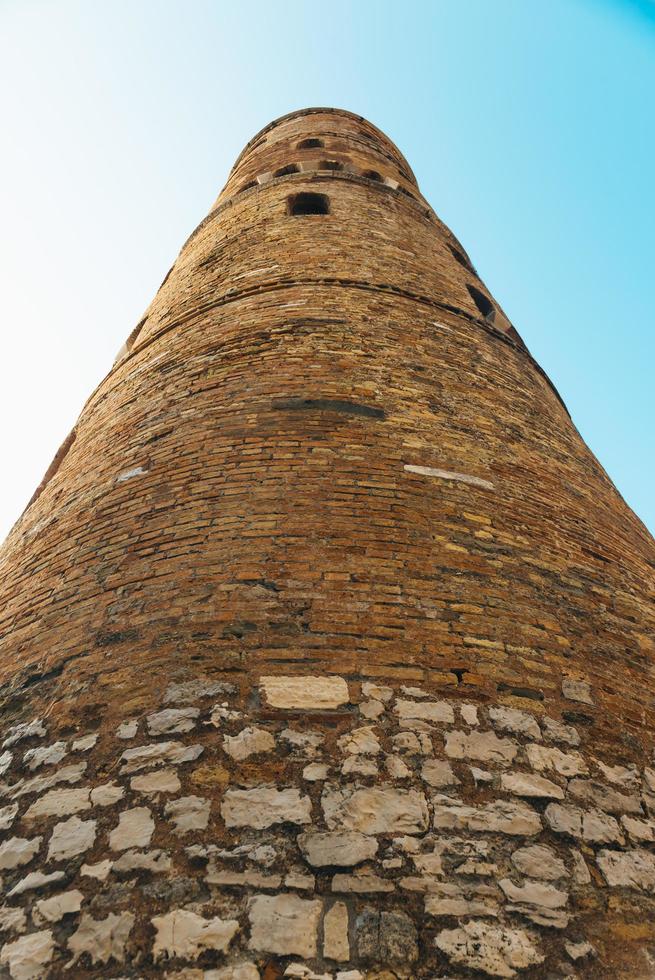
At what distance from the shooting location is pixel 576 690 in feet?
10.0

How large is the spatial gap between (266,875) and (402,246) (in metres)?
6.38

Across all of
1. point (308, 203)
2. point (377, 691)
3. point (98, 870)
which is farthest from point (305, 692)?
point (308, 203)

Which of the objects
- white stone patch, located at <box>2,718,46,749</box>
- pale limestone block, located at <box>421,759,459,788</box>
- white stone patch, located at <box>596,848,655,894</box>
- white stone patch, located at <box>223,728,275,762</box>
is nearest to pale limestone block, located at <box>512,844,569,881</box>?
white stone patch, located at <box>596,848,655,894</box>

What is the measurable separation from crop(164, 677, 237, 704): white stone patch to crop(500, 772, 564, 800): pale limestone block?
1047mm

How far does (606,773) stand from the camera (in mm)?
2736

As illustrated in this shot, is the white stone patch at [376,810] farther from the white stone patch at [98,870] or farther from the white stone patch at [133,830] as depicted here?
the white stone patch at [98,870]

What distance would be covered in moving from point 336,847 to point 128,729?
916 millimetres

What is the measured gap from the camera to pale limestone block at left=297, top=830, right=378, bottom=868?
88.7 inches

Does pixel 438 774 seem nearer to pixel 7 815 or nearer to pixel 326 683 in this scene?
pixel 326 683

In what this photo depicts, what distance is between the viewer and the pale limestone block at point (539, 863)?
231 cm

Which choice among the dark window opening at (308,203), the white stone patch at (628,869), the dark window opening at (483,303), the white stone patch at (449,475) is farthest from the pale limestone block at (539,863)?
the dark window opening at (308,203)

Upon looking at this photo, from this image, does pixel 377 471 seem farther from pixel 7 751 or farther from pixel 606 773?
pixel 7 751

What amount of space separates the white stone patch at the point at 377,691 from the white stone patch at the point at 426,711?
0.05 metres

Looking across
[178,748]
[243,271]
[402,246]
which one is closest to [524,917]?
[178,748]
